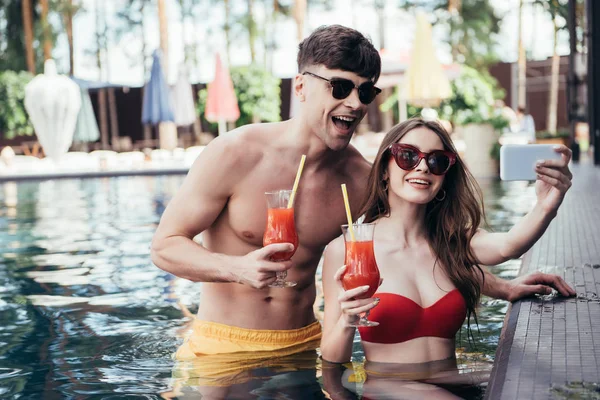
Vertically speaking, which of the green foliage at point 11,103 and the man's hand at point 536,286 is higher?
the green foliage at point 11,103

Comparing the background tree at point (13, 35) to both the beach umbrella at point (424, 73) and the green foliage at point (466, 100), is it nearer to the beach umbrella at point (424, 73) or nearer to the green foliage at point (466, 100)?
the green foliage at point (466, 100)

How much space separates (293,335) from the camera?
3.75m

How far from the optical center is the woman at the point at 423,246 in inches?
126

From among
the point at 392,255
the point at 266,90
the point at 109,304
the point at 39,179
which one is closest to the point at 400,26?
the point at 266,90

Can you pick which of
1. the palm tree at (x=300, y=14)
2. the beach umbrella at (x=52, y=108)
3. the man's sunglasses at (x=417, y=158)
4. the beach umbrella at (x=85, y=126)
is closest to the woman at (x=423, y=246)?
the man's sunglasses at (x=417, y=158)

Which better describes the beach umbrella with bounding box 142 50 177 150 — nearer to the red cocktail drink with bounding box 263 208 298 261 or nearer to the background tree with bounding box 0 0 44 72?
the background tree with bounding box 0 0 44 72

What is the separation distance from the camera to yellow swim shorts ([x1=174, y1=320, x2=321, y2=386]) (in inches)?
145

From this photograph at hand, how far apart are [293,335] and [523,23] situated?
111 feet

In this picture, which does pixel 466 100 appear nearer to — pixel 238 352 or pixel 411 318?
pixel 238 352

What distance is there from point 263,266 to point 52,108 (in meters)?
20.3

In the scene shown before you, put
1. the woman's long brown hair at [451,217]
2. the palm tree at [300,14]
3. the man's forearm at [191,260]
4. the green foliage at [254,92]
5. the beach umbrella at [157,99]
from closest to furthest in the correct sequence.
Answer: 1. the man's forearm at [191,260]
2. the woman's long brown hair at [451,217]
3. the beach umbrella at [157,99]
4. the palm tree at [300,14]
5. the green foliage at [254,92]

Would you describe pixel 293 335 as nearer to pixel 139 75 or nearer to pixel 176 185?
pixel 176 185

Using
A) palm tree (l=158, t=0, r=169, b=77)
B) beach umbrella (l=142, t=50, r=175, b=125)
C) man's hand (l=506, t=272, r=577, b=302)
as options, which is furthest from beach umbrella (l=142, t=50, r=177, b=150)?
man's hand (l=506, t=272, r=577, b=302)

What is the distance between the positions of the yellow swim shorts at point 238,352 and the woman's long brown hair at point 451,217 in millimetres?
640
